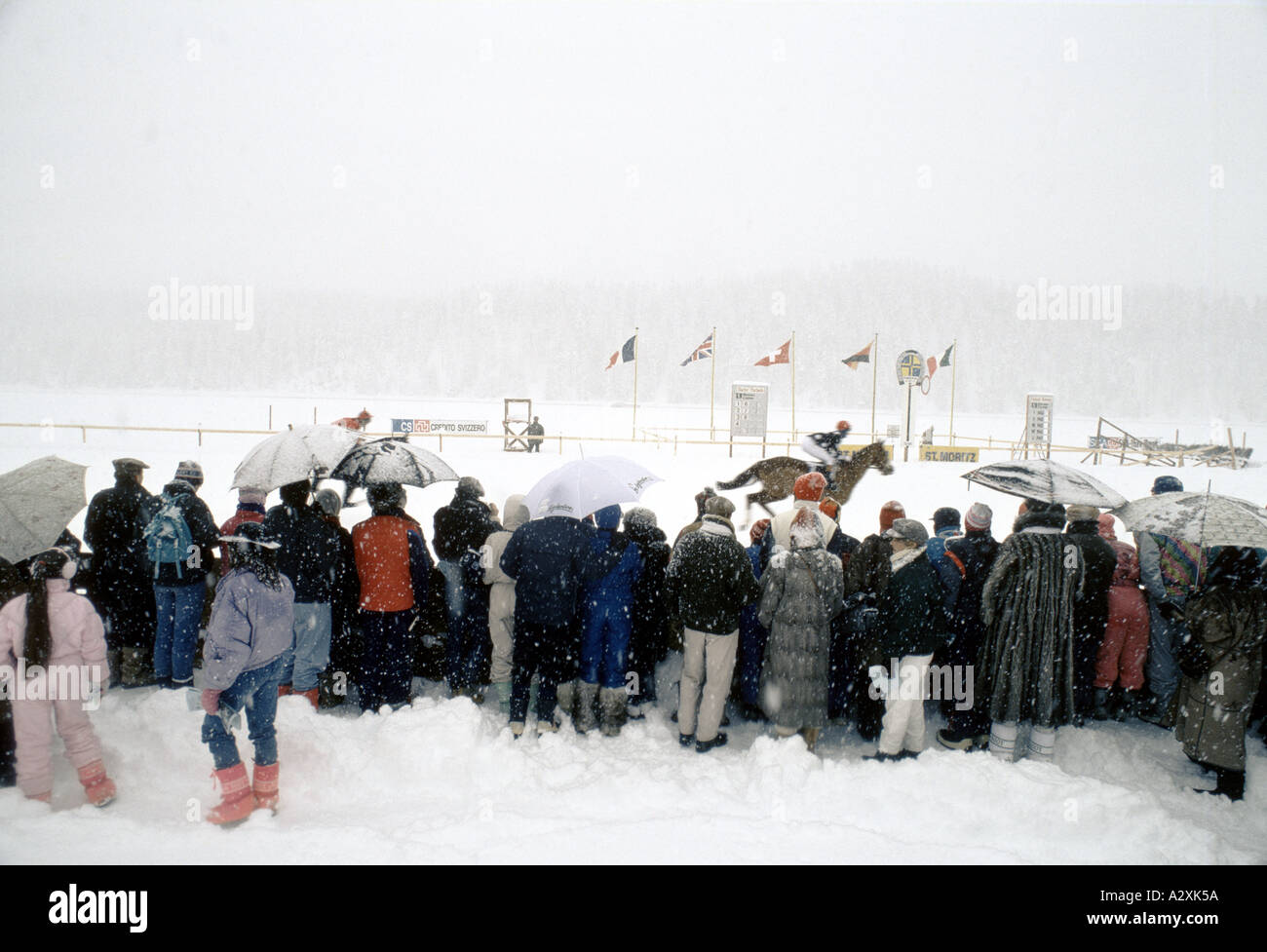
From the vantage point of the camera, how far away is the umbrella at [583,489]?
4.14 meters

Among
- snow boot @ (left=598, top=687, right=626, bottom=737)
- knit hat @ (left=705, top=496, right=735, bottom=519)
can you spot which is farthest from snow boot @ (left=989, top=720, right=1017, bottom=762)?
snow boot @ (left=598, top=687, right=626, bottom=737)

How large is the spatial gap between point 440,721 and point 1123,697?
4.64m

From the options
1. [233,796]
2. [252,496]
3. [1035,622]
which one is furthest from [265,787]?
[1035,622]

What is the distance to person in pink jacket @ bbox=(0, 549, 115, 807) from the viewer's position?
313 centimetres

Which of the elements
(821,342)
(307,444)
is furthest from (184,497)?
(821,342)

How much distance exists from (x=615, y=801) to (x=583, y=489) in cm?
185

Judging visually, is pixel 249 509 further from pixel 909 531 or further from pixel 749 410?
pixel 749 410

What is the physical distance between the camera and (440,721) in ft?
13.1

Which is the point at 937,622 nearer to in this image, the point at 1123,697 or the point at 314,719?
the point at 1123,697

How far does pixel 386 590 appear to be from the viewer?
14.0 ft

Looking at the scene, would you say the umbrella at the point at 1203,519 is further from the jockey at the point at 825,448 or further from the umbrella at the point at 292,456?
the umbrella at the point at 292,456

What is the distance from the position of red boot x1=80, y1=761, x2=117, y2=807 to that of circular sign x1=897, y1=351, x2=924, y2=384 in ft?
68.9

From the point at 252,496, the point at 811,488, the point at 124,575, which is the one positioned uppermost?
the point at 811,488
